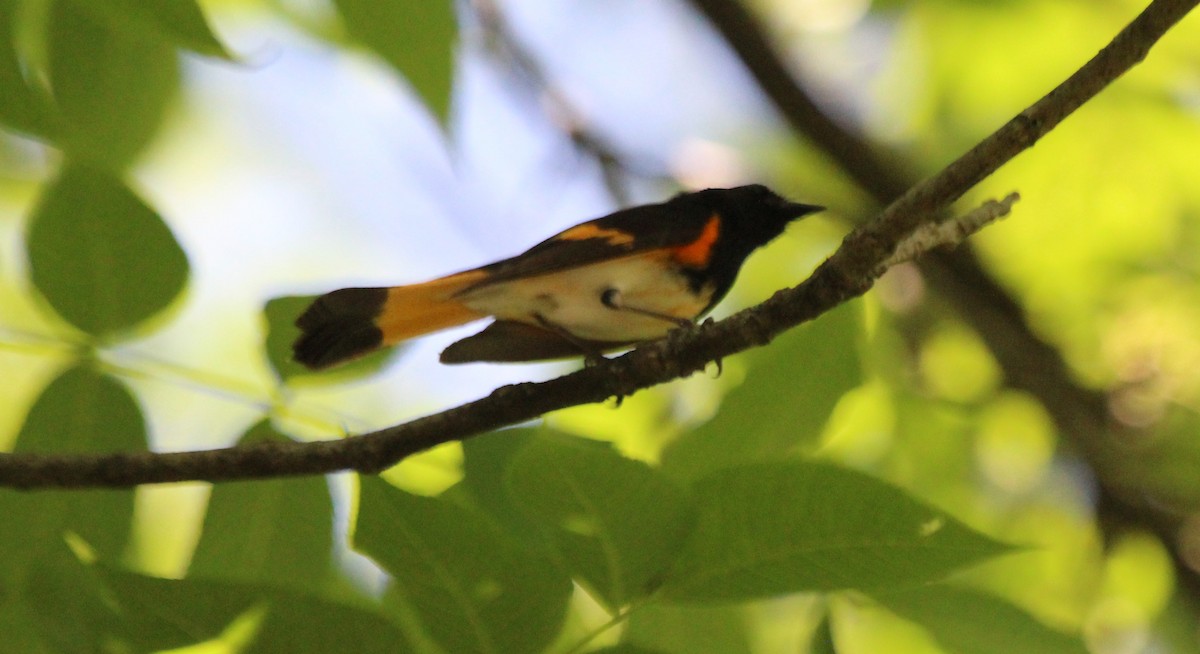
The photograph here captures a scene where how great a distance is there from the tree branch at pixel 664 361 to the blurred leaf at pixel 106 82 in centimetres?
57

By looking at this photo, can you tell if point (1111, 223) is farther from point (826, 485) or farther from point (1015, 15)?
point (826, 485)

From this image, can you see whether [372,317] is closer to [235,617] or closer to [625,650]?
[235,617]

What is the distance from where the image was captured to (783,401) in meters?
1.74

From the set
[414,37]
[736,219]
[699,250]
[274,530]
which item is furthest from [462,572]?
[736,219]

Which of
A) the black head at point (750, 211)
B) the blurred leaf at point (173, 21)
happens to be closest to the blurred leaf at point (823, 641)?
the blurred leaf at point (173, 21)

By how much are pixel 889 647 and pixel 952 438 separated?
1.18 metres

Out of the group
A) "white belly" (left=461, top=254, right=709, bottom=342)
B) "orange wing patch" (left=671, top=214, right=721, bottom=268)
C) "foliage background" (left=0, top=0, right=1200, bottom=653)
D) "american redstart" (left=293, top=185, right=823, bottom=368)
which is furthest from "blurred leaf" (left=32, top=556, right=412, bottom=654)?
"orange wing patch" (left=671, top=214, right=721, bottom=268)

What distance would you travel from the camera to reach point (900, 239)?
5.18 feet

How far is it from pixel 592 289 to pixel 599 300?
3cm

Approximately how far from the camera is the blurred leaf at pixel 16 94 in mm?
1628

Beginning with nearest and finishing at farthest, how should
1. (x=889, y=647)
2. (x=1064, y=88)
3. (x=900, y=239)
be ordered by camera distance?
(x=1064, y=88) < (x=900, y=239) < (x=889, y=647)

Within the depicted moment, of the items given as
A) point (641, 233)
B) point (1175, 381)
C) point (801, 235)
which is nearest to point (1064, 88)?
point (641, 233)

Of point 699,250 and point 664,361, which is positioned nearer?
point 664,361

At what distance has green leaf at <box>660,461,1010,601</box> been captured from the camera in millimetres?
1307
